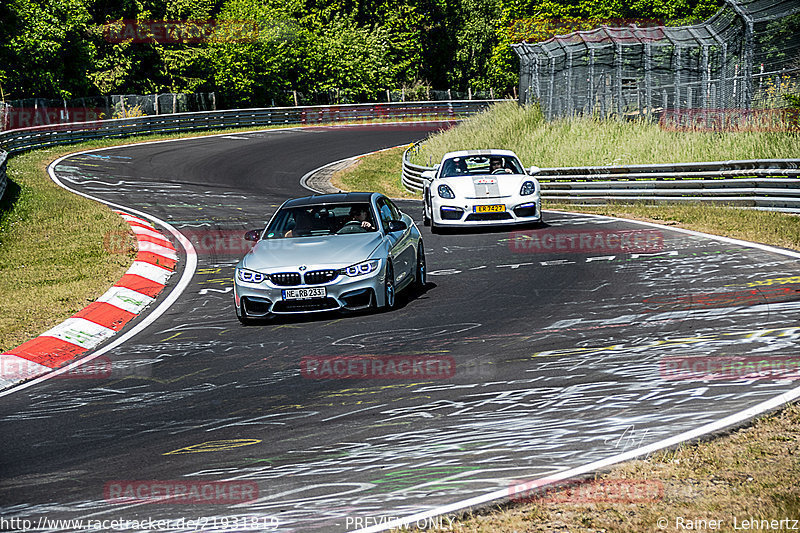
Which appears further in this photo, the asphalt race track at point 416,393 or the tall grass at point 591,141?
the tall grass at point 591,141

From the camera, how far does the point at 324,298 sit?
1011cm

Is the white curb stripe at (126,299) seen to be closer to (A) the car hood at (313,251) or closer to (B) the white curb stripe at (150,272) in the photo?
(B) the white curb stripe at (150,272)

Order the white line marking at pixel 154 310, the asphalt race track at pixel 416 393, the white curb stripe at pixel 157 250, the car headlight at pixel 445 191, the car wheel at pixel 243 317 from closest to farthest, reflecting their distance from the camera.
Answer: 1. the asphalt race track at pixel 416 393
2. the white line marking at pixel 154 310
3. the car wheel at pixel 243 317
4. the white curb stripe at pixel 157 250
5. the car headlight at pixel 445 191

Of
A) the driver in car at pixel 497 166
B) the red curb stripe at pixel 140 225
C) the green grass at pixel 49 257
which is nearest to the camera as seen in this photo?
the green grass at pixel 49 257

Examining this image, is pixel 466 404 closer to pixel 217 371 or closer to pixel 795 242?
pixel 217 371

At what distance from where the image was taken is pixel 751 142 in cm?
2100

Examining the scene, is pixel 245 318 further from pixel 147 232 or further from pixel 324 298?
pixel 147 232

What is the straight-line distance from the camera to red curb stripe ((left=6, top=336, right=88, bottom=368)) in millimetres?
9523

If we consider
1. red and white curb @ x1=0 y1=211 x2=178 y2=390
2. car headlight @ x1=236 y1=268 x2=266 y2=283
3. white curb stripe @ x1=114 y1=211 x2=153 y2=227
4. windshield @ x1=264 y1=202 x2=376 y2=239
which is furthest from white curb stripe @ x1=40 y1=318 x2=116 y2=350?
white curb stripe @ x1=114 y1=211 x2=153 y2=227

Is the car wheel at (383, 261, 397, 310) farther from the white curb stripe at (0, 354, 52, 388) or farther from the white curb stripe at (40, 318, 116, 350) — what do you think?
the white curb stripe at (0, 354, 52, 388)

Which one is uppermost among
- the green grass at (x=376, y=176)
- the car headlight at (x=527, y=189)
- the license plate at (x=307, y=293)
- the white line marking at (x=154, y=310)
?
the car headlight at (x=527, y=189)

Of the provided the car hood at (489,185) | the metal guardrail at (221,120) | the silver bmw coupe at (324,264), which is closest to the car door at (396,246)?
the silver bmw coupe at (324,264)

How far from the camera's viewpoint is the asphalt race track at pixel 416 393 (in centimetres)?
538

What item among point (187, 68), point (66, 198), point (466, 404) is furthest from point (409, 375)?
point (187, 68)
